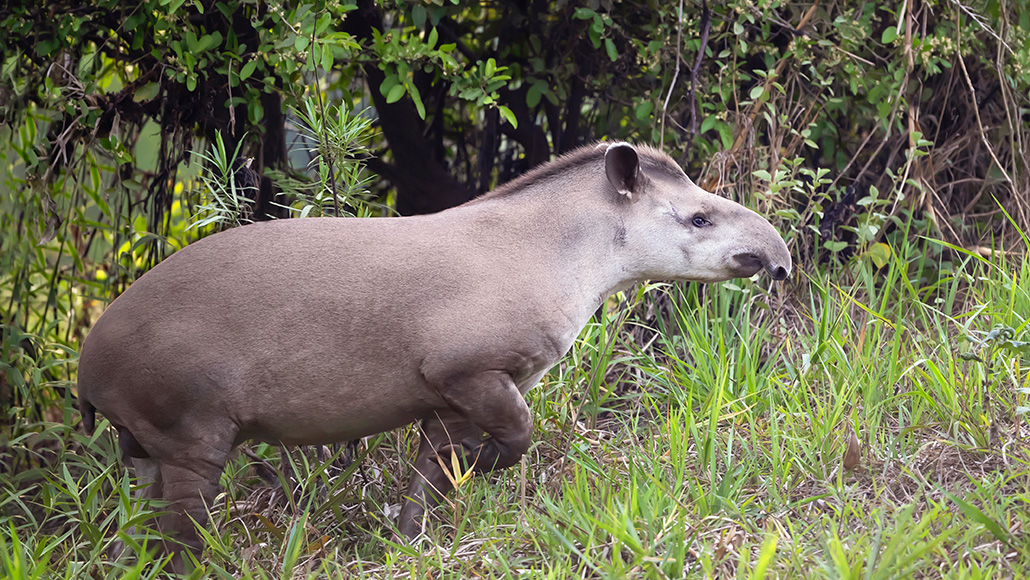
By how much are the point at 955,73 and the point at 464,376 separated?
12.1ft

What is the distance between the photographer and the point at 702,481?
10.8ft

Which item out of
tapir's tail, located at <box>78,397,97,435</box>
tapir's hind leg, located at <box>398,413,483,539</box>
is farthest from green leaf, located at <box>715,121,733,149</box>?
tapir's tail, located at <box>78,397,97,435</box>

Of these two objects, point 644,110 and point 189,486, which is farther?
point 644,110

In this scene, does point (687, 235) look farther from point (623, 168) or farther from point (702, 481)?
point (702, 481)

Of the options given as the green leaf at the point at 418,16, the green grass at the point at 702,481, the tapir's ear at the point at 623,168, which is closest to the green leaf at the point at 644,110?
the green grass at the point at 702,481

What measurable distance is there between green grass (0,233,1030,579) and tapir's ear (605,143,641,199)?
849 mm

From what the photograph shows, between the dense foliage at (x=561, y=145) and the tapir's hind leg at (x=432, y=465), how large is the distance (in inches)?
8.7

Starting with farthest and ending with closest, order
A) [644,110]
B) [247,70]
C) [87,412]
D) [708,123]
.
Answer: [644,110] → [708,123] → [247,70] → [87,412]

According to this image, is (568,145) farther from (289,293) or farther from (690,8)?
(289,293)

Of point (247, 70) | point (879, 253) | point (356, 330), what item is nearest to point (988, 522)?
point (356, 330)

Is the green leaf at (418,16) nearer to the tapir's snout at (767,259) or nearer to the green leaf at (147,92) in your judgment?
the green leaf at (147,92)

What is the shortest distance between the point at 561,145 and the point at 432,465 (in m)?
2.45

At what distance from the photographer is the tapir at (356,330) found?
2928mm

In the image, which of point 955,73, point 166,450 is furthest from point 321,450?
point 955,73
